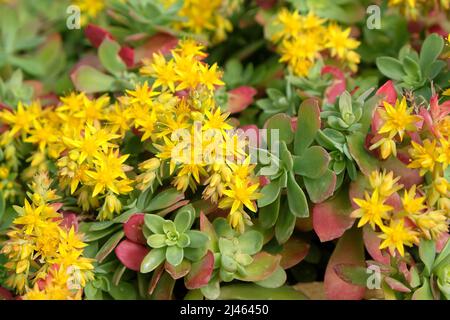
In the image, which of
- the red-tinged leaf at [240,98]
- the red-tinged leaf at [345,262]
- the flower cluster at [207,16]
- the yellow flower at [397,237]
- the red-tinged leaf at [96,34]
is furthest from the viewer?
the flower cluster at [207,16]

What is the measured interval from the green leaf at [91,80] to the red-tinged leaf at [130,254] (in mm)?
467

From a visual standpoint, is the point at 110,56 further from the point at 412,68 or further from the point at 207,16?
the point at 412,68

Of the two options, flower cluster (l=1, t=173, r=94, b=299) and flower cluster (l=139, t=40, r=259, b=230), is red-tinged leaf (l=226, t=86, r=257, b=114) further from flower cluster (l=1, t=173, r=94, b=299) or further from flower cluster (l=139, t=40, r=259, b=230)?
flower cluster (l=1, t=173, r=94, b=299)

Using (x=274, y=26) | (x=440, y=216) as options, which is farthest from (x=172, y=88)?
(x=440, y=216)

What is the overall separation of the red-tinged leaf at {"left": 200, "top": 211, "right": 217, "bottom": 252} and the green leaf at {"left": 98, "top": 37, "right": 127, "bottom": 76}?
52 cm

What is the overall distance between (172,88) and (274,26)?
447 millimetres

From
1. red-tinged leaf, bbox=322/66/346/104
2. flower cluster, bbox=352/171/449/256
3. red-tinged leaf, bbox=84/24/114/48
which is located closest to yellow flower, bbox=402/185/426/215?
flower cluster, bbox=352/171/449/256

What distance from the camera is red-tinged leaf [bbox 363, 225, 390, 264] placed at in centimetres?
130

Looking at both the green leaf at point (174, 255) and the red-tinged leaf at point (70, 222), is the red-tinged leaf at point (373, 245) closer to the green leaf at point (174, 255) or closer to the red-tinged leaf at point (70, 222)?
the green leaf at point (174, 255)

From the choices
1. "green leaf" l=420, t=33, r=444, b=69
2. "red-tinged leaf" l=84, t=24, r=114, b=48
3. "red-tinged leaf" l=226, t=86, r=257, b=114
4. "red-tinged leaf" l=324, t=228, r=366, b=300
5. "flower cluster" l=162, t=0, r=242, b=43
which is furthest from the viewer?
"flower cluster" l=162, t=0, r=242, b=43

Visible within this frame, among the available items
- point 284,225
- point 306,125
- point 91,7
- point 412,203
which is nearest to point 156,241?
point 284,225

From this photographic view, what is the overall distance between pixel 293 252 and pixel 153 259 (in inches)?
11.5

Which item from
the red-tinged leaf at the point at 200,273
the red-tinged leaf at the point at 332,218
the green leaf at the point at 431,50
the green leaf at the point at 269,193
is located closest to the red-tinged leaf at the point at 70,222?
the red-tinged leaf at the point at 200,273

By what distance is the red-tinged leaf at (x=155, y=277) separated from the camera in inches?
51.0
